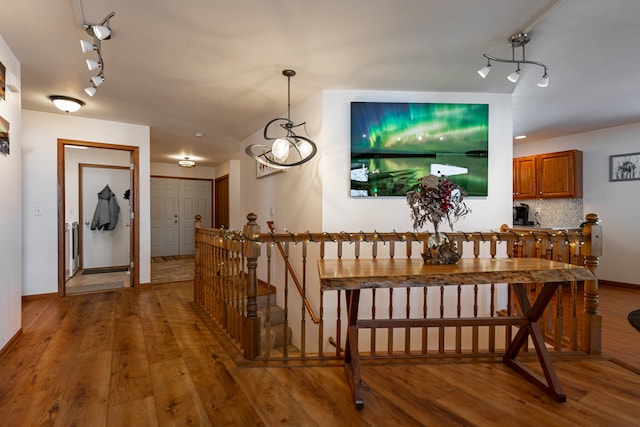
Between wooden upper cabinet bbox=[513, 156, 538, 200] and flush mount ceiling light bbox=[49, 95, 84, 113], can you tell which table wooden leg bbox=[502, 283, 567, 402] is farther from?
flush mount ceiling light bbox=[49, 95, 84, 113]

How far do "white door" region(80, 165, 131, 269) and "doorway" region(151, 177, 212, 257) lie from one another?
137cm

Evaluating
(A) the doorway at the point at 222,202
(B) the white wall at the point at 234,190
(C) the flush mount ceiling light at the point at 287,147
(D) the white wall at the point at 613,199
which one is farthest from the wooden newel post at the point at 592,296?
(A) the doorway at the point at 222,202

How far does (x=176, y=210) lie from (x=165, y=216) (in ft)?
0.99

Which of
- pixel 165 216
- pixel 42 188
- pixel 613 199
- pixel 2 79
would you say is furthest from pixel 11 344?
pixel 613 199

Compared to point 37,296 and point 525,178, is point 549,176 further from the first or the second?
point 37,296

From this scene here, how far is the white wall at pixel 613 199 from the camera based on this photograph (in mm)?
4828

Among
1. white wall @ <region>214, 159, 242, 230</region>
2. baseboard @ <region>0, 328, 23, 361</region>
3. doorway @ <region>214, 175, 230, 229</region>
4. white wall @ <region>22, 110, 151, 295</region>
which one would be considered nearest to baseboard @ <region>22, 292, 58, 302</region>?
white wall @ <region>22, 110, 151, 295</region>

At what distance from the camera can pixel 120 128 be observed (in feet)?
15.0

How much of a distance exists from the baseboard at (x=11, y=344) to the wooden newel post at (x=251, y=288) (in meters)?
1.84

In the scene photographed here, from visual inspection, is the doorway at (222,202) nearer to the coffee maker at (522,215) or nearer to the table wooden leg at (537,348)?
the coffee maker at (522,215)

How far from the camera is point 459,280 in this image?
1716 millimetres

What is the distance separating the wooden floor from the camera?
1.65m

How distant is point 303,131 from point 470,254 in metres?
2.40

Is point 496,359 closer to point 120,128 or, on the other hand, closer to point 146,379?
point 146,379
